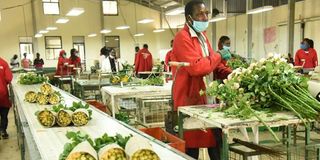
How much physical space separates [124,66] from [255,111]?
5.90 meters

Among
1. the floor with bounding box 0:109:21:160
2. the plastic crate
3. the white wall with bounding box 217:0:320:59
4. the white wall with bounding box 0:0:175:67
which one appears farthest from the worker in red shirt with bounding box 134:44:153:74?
the white wall with bounding box 0:0:175:67

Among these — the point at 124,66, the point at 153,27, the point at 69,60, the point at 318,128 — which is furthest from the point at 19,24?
the point at 318,128

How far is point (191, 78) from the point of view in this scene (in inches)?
101

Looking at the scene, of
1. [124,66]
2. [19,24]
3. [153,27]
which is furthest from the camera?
[153,27]

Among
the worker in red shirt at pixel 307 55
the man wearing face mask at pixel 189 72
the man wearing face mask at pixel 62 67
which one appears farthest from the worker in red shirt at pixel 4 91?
the worker in red shirt at pixel 307 55

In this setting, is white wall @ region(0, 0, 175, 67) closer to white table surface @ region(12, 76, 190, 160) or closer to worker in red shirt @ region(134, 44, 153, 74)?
worker in red shirt @ region(134, 44, 153, 74)

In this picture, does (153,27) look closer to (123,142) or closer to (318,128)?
(318,128)

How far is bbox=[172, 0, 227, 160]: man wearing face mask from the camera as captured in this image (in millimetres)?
2488

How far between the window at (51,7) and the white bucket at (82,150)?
16.6 m

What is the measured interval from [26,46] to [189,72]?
16149mm

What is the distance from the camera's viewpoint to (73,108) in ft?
8.50

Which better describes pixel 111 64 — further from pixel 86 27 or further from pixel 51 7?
pixel 51 7

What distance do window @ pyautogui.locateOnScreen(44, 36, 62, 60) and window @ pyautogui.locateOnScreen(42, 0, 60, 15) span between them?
126 cm

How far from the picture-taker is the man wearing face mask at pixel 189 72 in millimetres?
2488
